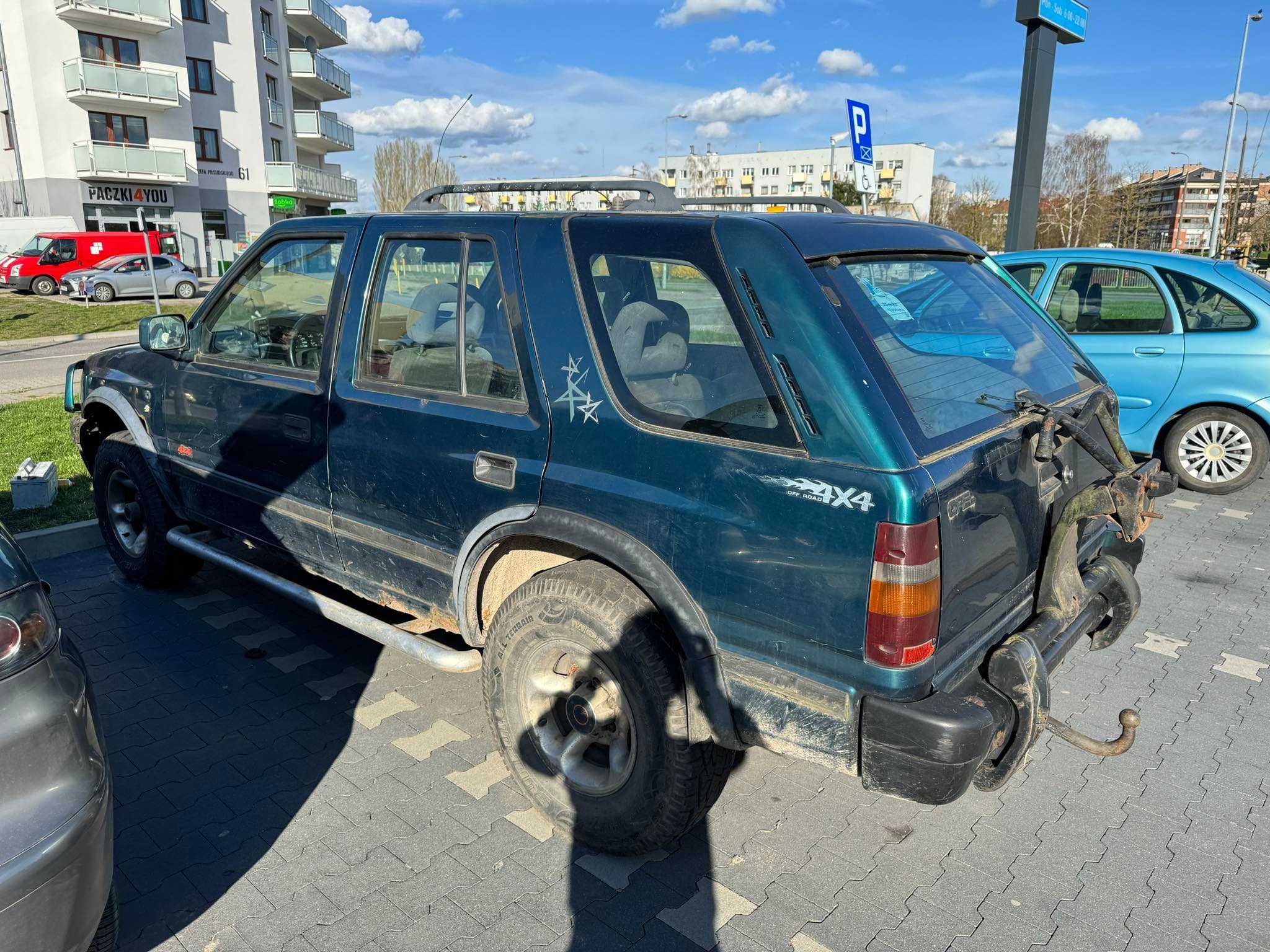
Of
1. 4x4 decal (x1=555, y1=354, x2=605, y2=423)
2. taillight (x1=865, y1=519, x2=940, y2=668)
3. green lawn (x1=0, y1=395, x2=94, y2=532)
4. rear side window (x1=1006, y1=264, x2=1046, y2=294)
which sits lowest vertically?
green lawn (x1=0, y1=395, x2=94, y2=532)

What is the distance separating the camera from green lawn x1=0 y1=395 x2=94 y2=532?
6027mm

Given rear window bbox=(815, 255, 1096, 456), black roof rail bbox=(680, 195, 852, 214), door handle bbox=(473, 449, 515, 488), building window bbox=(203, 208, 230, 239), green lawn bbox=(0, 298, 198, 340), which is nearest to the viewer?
rear window bbox=(815, 255, 1096, 456)

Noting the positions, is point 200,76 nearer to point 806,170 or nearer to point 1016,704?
point 1016,704

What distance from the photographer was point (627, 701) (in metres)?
2.75

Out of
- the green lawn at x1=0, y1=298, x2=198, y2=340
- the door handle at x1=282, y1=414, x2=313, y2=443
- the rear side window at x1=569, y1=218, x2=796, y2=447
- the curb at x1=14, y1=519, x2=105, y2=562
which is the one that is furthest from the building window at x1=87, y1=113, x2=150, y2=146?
the rear side window at x1=569, y1=218, x2=796, y2=447

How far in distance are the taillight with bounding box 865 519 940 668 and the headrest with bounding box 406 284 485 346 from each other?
166cm

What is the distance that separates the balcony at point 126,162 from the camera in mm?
35156

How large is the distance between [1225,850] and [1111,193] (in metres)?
58.0

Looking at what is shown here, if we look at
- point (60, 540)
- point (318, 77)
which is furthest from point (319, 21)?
point (60, 540)

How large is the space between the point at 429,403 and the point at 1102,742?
98.2 inches

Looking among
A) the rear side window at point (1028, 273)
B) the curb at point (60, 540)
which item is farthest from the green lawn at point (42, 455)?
the rear side window at point (1028, 273)

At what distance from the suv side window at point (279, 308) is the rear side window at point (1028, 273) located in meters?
5.75

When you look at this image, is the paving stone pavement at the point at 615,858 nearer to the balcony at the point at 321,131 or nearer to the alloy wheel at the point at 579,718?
the alloy wheel at the point at 579,718

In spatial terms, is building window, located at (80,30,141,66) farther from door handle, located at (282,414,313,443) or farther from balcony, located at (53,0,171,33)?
door handle, located at (282,414,313,443)
